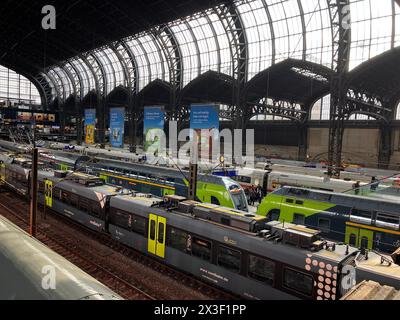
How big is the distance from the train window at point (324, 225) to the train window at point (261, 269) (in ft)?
22.5

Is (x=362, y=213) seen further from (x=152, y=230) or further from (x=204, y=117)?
(x=204, y=117)

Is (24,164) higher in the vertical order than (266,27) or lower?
lower

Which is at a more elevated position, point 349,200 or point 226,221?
point 349,200

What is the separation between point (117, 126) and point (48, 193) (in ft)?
54.4

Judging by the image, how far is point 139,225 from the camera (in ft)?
50.4

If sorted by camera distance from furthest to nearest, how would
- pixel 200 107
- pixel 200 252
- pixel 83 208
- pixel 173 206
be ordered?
pixel 200 107, pixel 83 208, pixel 173 206, pixel 200 252

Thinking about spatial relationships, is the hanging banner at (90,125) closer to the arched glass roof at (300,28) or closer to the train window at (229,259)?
the arched glass roof at (300,28)

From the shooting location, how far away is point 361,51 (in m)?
41.5

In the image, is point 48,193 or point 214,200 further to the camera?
point 48,193

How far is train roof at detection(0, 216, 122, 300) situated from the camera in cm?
317

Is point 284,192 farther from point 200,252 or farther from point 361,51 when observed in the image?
point 361,51

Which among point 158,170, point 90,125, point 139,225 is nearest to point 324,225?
point 139,225
